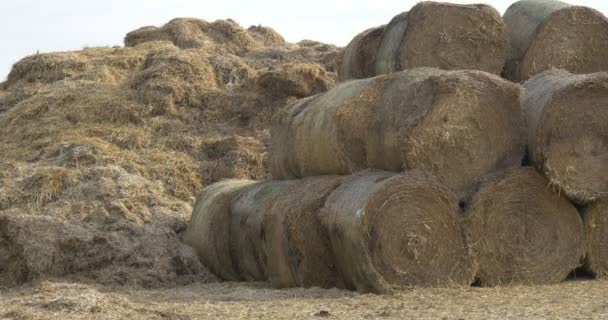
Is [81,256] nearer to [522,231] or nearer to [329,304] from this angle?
[329,304]

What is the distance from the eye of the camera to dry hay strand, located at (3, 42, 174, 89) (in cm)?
1791

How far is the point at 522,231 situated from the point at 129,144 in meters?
6.81

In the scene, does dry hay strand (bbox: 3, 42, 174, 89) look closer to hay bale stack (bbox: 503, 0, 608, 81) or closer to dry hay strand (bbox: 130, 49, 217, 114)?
dry hay strand (bbox: 130, 49, 217, 114)

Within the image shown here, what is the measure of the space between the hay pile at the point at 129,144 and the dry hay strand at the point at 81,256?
0.01 m

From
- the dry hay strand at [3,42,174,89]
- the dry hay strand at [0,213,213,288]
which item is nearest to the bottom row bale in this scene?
the dry hay strand at [0,213,213,288]

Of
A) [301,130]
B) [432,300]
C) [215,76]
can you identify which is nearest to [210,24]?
[215,76]

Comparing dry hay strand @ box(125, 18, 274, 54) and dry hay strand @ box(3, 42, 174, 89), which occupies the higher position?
dry hay strand @ box(125, 18, 274, 54)

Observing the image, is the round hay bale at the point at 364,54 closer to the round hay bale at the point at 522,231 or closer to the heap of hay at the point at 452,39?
the heap of hay at the point at 452,39

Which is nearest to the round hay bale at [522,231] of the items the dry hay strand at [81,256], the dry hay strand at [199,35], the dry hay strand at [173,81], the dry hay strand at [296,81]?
the dry hay strand at [81,256]

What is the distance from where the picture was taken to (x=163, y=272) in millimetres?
11750

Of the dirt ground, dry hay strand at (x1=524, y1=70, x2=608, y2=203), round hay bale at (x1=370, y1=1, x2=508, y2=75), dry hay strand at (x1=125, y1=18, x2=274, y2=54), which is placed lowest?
the dirt ground

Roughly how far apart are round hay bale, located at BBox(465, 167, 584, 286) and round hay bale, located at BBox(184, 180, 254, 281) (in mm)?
3223

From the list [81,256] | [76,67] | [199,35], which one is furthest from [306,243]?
[199,35]

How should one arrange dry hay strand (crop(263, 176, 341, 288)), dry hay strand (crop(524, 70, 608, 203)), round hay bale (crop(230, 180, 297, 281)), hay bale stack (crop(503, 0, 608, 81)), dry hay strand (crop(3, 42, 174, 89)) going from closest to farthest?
dry hay strand (crop(524, 70, 608, 203)) < dry hay strand (crop(263, 176, 341, 288)) < round hay bale (crop(230, 180, 297, 281)) < hay bale stack (crop(503, 0, 608, 81)) < dry hay strand (crop(3, 42, 174, 89))
